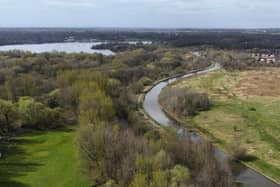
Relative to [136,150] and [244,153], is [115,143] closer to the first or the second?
[136,150]

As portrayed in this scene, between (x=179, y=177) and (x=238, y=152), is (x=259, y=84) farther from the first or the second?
(x=179, y=177)

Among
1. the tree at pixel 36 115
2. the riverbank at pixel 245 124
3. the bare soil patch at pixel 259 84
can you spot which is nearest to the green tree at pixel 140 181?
the riverbank at pixel 245 124

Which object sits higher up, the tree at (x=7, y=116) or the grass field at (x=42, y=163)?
the tree at (x=7, y=116)

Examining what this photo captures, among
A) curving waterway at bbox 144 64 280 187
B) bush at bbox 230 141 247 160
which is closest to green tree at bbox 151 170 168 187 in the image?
curving waterway at bbox 144 64 280 187

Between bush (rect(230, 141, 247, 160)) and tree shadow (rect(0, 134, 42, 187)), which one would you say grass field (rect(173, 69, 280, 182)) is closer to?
bush (rect(230, 141, 247, 160))

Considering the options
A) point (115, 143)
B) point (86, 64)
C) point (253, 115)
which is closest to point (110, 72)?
point (86, 64)

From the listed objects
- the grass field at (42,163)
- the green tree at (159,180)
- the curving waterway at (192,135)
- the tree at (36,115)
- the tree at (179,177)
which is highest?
the green tree at (159,180)

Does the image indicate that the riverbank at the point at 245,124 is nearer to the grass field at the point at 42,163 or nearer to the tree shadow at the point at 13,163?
the grass field at the point at 42,163
